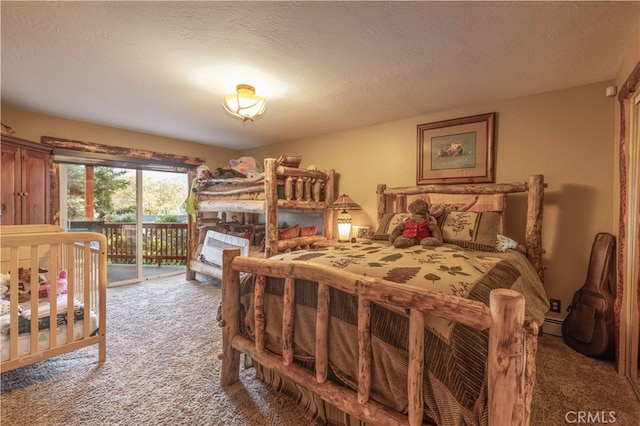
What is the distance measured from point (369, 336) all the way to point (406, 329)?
16 centimetres

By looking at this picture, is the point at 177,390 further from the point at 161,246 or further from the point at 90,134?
the point at 161,246

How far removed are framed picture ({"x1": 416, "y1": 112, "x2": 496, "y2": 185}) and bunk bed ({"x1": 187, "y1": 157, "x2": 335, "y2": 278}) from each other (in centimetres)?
131

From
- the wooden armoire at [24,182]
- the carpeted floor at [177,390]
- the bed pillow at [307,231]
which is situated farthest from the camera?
the bed pillow at [307,231]

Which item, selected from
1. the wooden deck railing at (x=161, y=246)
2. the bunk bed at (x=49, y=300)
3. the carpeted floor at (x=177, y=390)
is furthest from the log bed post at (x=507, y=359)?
the wooden deck railing at (x=161, y=246)

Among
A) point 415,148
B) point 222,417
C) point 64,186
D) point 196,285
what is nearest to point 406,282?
point 222,417

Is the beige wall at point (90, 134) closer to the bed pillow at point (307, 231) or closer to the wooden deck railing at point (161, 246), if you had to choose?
the wooden deck railing at point (161, 246)

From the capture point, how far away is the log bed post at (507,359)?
81 centimetres

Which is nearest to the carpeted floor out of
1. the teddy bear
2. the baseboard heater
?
the baseboard heater

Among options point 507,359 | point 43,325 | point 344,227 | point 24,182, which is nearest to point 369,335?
point 507,359

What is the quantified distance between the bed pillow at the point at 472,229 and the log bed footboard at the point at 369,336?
145cm

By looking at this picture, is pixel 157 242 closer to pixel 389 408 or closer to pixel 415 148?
pixel 415 148

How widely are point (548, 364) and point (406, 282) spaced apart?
5.58ft

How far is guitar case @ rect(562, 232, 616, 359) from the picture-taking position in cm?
203

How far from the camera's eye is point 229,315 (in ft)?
5.74
